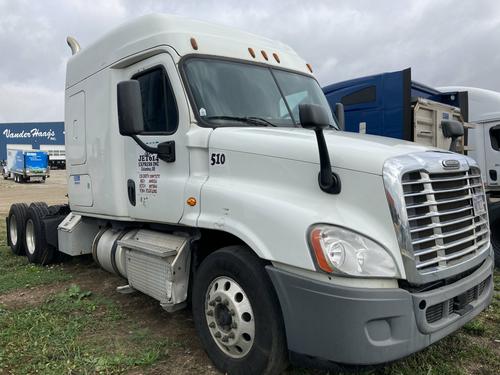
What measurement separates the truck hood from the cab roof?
98 cm

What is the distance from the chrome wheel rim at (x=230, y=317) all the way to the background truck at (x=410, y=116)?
16.8 feet

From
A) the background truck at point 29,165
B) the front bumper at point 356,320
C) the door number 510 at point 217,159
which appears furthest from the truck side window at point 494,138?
the background truck at point 29,165

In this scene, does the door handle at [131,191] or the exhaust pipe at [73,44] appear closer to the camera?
the door handle at [131,191]

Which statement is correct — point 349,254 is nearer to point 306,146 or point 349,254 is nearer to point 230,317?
point 306,146

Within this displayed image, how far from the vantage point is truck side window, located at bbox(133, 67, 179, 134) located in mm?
3914

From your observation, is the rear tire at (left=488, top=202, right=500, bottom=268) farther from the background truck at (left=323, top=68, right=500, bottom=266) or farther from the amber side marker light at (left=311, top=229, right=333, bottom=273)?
the amber side marker light at (left=311, top=229, right=333, bottom=273)

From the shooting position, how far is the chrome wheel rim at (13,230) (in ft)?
26.2

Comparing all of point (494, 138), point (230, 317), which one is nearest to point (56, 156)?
point (494, 138)

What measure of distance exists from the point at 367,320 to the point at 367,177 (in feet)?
2.80

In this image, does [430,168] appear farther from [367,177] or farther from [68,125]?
[68,125]

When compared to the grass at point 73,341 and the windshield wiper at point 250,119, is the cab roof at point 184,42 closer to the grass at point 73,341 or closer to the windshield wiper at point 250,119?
the windshield wiper at point 250,119

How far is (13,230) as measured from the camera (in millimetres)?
8094

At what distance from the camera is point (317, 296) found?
106 inches

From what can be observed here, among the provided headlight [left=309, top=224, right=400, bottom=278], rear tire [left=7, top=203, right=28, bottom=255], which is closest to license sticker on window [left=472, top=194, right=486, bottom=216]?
headlight [left=309, top=224, right=400, bottom=278]
